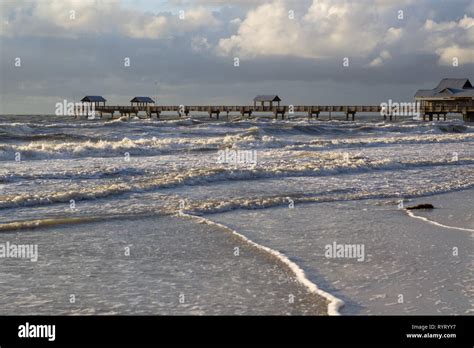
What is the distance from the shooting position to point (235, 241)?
8773 mm

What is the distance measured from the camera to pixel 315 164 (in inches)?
781

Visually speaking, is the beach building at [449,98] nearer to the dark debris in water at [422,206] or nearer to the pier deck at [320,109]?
the pier deck at [320,109]

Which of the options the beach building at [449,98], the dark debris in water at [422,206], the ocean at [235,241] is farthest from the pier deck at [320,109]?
the dark debris in water at [422,206]

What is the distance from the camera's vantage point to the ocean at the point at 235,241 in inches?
236

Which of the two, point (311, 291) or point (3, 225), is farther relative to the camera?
point (3, 225)

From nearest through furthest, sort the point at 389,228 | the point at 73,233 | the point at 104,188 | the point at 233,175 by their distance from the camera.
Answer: the point at 73,233, the point at 389,228, the point at 104,188, the point at 233,175

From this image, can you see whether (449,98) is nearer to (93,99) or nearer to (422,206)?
(93,99)
